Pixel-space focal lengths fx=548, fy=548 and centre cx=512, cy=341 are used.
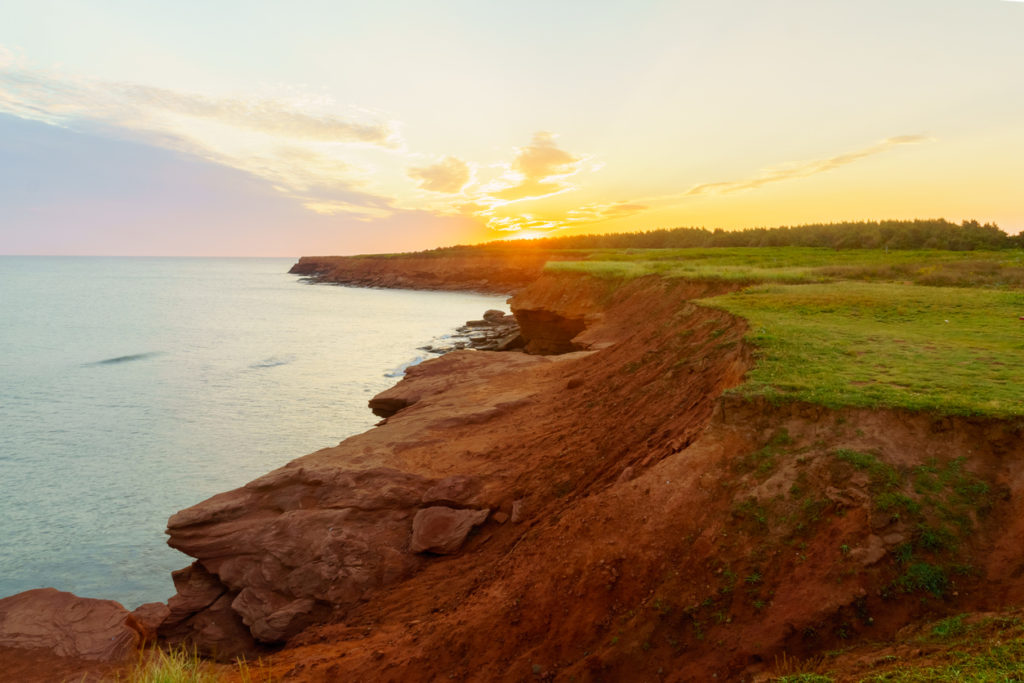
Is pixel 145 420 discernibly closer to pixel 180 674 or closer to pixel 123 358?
pixel 123 358

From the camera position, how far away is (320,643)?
26.6 feet

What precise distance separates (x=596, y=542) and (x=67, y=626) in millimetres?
9222

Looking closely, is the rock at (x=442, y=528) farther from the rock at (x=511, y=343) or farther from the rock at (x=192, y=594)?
the rock at (x=511, y=343)

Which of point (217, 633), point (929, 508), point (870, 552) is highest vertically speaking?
point (929, 508)

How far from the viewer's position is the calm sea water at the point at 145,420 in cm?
1304

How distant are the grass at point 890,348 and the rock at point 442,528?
5.12m

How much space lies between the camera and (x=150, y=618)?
9.57 meters

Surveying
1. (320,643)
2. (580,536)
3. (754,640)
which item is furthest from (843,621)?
(320,643)

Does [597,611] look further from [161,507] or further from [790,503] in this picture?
[161,507]

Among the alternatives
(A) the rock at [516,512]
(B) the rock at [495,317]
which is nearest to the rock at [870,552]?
(A) the rock at [516,512]

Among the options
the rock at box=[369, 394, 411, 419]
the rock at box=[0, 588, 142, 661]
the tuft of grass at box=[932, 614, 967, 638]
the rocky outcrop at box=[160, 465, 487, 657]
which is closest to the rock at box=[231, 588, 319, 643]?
the rocky outcrop at box=[160, 465, 487, 657]

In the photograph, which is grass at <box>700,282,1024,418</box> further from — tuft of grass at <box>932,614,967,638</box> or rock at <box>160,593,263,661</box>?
rock at <box>160,593,263,661</box>

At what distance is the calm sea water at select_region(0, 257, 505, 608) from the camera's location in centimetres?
1304

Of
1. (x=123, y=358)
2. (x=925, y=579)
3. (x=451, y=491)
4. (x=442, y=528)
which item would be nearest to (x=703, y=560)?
(x=925, y=579)
